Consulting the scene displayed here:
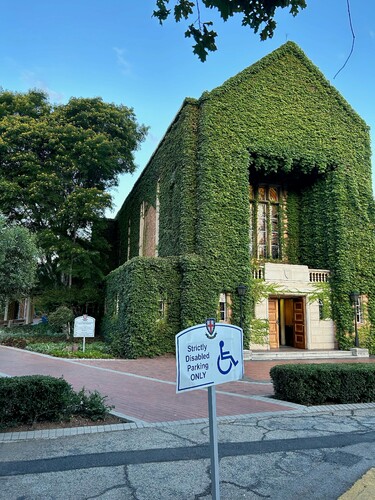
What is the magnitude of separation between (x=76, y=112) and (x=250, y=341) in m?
18.6

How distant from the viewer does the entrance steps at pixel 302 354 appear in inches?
661

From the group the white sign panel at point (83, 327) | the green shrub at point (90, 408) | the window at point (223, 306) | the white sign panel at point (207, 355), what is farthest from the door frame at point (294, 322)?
the white sign panel at point (207, 355)

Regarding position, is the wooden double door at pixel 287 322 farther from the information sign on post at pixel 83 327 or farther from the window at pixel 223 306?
the information sign on post at pixel 83 327

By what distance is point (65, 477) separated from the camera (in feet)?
13.6

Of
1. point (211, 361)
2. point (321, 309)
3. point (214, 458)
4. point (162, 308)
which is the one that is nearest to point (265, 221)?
point (321, 309)

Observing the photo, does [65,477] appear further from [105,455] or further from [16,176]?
[16,176]

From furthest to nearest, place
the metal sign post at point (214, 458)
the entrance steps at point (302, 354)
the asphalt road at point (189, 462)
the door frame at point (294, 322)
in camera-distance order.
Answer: the door frame at point (294, 322) → the entrance steps at point (302, 354) → the asphalt road at point (189, 462) → the metal sign post at point (214, 458)

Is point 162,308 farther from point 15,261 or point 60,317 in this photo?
point 15,261

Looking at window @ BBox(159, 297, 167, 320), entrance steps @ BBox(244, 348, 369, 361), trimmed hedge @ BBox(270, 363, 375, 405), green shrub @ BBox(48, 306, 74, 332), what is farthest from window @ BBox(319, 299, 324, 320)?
green shrub @ BBox(48, 306, 74, 332)

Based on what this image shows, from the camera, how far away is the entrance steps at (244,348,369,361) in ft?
55.1

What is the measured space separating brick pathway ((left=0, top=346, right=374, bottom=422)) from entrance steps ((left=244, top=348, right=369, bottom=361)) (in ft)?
3.02

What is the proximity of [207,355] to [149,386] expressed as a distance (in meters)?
7.17

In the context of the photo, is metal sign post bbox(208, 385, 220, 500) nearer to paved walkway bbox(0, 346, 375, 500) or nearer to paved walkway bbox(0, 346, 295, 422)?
paved walkway bbox(0, 346, 375, 500)

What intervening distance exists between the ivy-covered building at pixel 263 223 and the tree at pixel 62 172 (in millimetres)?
4158
